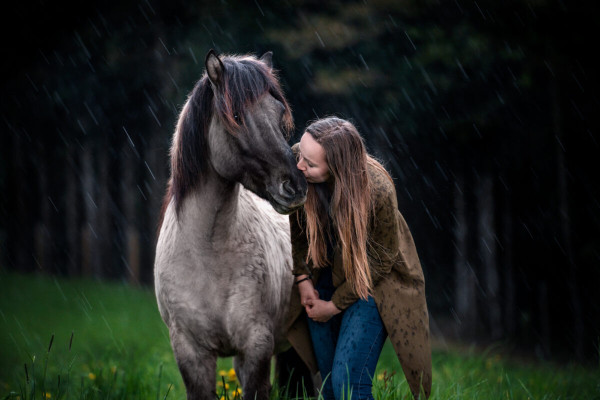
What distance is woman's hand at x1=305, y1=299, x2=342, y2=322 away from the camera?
3.15 meters

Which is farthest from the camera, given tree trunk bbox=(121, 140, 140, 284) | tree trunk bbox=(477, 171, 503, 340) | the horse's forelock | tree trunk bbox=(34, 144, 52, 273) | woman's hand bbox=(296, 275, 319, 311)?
tree trunk bbox=(34, 144, 52, 273)

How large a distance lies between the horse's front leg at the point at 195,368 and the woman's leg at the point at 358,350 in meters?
0.69

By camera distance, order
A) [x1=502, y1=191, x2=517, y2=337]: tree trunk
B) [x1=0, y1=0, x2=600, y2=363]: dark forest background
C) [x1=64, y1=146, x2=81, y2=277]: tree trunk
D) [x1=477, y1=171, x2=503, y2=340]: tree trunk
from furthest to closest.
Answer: [x1=64, y1=146, x2=81, y2=277]: tree trunk
[x1=477, y1=171, x2=503, y2=340]: tree trunk
[x1=502, y1=191, x2=517, y2=337]: tree trunk
[x1=0, y1=0, x2=600, y2=363]: dark forest background

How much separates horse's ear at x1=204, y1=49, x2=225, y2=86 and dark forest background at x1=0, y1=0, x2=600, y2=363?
5.94 meters

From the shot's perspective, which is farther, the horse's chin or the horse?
the horse

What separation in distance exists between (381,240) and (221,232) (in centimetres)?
92

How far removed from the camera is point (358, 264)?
2.98 meters

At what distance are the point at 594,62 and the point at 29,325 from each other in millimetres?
9668

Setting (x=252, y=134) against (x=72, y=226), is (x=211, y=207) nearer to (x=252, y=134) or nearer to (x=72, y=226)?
(x=252, y=134)

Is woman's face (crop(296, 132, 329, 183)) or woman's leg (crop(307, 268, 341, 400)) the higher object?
woman's face (crop(296, 132, 329, 183))

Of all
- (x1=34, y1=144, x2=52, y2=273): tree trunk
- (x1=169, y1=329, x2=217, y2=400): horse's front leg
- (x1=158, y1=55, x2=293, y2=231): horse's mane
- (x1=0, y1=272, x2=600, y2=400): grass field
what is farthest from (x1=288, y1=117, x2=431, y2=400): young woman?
(x1=34, y1=144, x2=52, y2=273): tree trunk

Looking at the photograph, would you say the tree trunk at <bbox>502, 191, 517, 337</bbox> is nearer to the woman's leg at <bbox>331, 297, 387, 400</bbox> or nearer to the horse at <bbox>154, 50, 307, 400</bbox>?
the woman's leg at <bbox>331, 297, 387, 400</bbox>

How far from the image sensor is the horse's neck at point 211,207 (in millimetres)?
3252

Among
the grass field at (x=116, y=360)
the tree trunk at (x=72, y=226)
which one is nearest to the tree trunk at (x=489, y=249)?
the grass field at (x=116, y=360)
